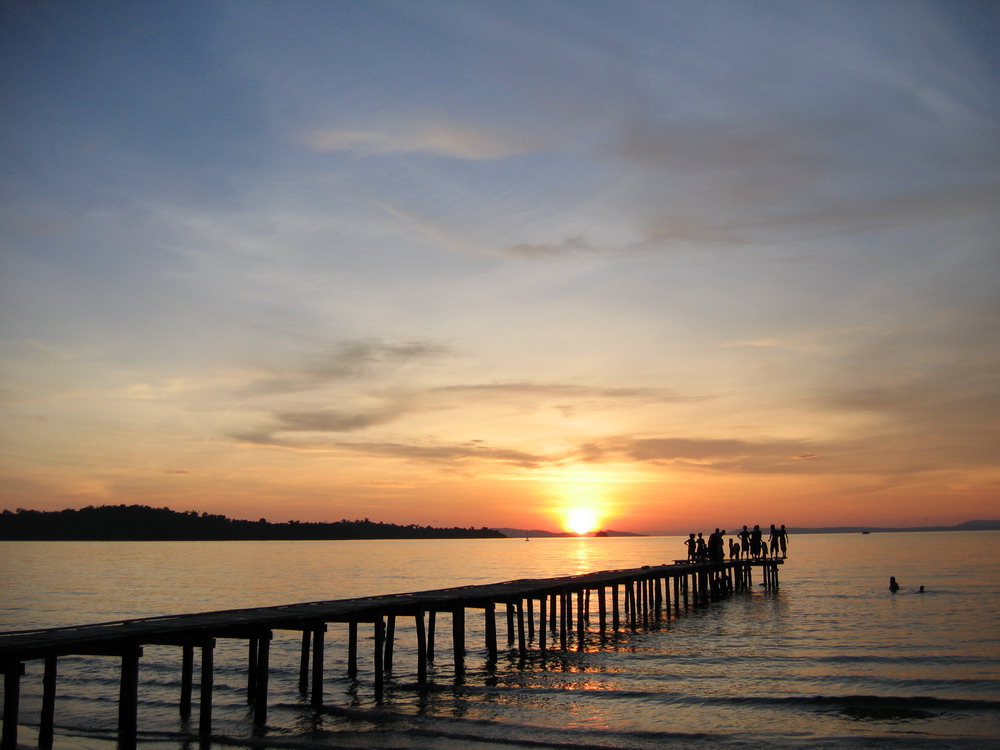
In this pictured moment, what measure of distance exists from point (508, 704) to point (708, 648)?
38.7 ft

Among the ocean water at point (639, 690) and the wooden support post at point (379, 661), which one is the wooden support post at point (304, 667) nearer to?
the ocean water at point (639, 690)

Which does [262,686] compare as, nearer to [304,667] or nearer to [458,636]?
[304,667]

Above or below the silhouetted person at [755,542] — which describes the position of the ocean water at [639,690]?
below

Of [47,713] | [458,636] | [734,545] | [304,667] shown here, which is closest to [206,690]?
[47,713]

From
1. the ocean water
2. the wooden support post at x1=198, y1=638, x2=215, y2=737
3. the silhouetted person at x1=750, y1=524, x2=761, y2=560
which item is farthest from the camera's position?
the silhouetted person at x1=750, y1=524, x2=761, y2=560

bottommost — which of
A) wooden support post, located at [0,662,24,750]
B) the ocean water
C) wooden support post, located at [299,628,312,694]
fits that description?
the ocean water

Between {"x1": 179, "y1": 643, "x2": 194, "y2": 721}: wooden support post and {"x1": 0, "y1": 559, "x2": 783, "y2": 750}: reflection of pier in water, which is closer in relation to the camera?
{"x1": 0, "y1": 559, "x2": 783, "y2": 750}: reflection of pier in water

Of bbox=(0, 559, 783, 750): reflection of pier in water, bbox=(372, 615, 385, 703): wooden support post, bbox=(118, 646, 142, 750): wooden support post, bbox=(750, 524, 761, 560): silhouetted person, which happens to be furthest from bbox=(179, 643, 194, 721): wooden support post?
bbox=(750, 524, 761, 560): silhouetted person

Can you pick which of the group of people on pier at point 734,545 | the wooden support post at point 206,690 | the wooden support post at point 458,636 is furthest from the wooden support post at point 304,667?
the group of people on pier at point 734,545

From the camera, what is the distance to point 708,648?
28.3 metres

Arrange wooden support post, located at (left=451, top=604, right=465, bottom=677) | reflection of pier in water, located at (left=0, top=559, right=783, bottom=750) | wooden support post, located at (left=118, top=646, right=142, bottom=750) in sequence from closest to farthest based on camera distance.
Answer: reflection of pier in water, located at (left=0, top=559, right=783, bottom=750), wooden support post, located at (left=118, top=646, right=142, bottom=750), wooden support post, located at (left=451, top=604, right=465, bottom=677)

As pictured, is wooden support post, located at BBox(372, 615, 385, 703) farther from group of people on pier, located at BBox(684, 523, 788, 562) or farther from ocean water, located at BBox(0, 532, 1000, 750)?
group of people on pier, located at BBox(684, 523, 788, 562)

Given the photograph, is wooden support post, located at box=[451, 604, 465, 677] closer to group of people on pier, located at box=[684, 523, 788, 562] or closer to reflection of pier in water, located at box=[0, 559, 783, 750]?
reflection of pier in water, located at box=[0, 559, 783, 750]

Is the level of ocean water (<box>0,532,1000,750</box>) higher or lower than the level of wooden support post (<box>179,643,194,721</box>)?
lower
